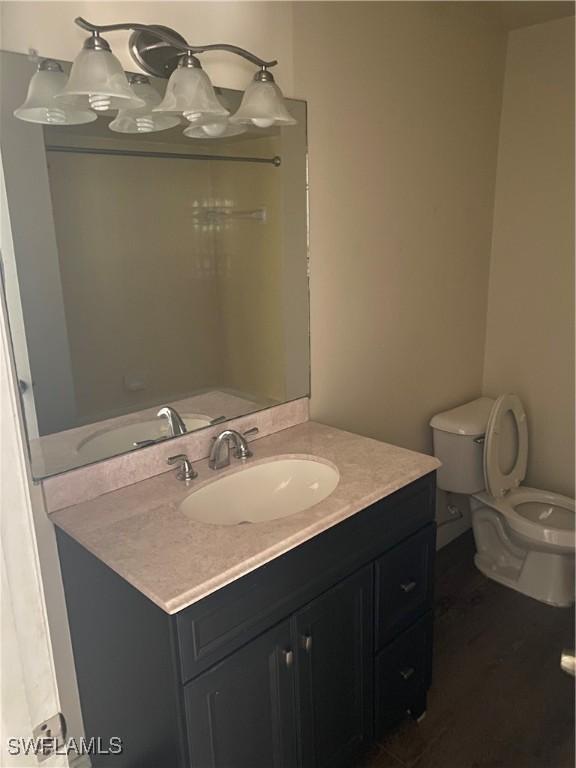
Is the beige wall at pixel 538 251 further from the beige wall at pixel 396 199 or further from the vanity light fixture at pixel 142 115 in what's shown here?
the vanity light fixture at pixel 142 115

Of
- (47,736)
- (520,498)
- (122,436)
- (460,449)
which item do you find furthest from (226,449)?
(520,498)

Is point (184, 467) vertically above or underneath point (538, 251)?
underneath

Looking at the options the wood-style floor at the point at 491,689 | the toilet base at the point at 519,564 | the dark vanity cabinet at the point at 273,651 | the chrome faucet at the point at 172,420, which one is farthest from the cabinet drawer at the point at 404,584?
the toilet base at the point at 519,564

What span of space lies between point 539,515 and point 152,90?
7.41ft

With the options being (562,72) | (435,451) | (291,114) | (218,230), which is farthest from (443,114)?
(435,451)

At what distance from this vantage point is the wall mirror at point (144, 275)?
1389mm

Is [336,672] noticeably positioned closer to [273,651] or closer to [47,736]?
[273,651]

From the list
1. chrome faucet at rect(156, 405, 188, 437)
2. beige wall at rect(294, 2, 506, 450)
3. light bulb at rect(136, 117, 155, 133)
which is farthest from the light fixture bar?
chrome faucet at rect(156, 405, 188, 437)

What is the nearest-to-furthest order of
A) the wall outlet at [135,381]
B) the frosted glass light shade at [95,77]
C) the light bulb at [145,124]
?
the frosted glass light shade at [95,77]
the light bulb at [145,124]
the wall outlet at [135,381]

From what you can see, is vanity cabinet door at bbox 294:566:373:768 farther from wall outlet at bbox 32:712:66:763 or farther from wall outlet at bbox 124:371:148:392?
wall outlet at bbox 124:371:148:392

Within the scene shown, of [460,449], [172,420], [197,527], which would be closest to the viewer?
[197,527]

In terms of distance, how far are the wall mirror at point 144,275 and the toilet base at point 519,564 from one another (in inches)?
49.7

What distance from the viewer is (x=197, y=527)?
139 centimetres

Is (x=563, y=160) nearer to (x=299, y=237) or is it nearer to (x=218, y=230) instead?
(x=299, y=237)
